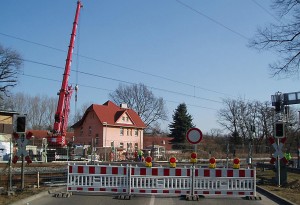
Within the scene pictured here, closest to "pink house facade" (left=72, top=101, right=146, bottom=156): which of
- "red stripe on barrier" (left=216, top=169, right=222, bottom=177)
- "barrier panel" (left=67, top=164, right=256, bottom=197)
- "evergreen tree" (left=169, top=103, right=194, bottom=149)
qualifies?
"evergreen tree" (left=169, top=103, right=194, bottom=149)

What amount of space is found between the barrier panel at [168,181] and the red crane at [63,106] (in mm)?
27648

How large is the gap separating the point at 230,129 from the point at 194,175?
73.0 metres

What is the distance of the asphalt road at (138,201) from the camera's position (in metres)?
12.7

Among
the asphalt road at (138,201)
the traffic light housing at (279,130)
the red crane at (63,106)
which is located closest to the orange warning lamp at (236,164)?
the asphalt road at (138,201)

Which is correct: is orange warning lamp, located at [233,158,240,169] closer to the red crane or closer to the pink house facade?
the red crane

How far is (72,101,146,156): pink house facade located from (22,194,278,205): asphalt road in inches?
2155

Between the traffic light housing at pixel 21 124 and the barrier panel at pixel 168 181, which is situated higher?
the traffic light housing at pixel 21 124

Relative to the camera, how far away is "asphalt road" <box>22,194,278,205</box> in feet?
41.7

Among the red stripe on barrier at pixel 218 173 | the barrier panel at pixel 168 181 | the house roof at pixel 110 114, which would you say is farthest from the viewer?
the house roof at pixel 110 114

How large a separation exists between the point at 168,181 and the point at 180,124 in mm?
65819

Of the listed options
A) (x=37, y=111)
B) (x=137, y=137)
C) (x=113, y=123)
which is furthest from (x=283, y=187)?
(x=37, y=111)

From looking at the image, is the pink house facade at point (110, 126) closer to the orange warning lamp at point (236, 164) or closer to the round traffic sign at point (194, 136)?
the orange warning lamp at point (236, 164)

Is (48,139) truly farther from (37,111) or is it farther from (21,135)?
(37,111)

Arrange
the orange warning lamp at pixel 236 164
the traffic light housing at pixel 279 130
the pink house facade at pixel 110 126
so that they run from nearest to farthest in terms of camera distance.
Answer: the orange warning lamp at pixel 236 164
the traffic light housing at pixel 279 130
the pink house facade at pixel 110 126
